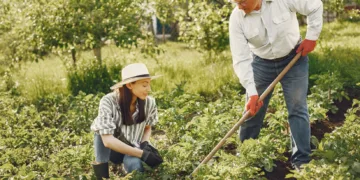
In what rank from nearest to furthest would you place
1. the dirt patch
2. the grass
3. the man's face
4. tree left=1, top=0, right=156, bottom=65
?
the man's face → the dirt patch → the grass → tree left=1, top=0, right=156, bottom=65

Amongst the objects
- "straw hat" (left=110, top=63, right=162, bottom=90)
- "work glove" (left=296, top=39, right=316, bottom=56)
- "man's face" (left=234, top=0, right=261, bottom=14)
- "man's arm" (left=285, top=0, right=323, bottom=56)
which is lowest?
"straw hat" (left=110, top=63, right=162, bottom=90)

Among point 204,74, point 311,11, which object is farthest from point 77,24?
point 311,11

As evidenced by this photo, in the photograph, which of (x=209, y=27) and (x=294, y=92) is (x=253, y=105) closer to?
(x=294, y=92)

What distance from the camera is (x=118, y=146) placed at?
4.24 meters

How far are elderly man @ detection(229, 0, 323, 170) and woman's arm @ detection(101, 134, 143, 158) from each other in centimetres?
93

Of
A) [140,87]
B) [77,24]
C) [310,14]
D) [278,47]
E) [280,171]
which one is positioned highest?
[310,14]

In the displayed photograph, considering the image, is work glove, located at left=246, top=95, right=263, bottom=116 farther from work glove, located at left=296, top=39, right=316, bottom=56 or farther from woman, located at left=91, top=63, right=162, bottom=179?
woman, located at left=91, top=63, right=162, bottom=179

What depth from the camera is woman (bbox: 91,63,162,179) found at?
4.25 m

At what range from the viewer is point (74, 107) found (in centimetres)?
647

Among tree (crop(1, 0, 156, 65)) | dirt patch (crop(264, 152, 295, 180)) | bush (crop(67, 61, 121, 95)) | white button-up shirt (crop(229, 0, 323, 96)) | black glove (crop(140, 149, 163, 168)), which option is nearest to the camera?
white button-up shirt (crop(229, 0, 323, 96))

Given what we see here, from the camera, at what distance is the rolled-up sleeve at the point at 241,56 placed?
4168 millimetres

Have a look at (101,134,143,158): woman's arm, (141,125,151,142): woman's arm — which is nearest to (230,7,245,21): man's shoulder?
(141,125,151,142): woman's arm

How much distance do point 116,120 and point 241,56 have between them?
1100 millimetres

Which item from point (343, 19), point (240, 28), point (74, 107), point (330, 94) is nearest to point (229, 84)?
point (330, 94)
